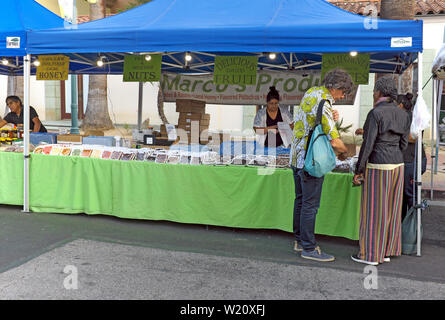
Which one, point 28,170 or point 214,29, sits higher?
point 214,29

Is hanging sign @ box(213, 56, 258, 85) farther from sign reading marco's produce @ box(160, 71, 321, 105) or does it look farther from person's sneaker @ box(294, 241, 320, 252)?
sign reading marco's produce @ box(160, 71, 321, 105)

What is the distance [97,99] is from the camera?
14594mm

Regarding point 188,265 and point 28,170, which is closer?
point 188,265

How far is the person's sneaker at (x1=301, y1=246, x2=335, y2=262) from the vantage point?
4379mm

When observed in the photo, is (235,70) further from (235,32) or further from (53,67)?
(53,67)

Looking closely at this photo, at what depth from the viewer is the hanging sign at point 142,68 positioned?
20.4ft

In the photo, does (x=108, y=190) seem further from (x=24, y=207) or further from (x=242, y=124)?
(x=242, y=124)

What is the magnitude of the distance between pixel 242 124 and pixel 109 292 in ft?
43.9

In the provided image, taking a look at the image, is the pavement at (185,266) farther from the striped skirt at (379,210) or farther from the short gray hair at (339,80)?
the short gray hair at (339,80)

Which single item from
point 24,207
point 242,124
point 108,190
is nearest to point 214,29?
point 108,190

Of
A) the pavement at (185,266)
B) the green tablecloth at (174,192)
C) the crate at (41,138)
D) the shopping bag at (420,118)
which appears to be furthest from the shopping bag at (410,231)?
the crate at (41,138)

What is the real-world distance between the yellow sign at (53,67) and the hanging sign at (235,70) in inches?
80.1

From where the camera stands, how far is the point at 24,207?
601cm

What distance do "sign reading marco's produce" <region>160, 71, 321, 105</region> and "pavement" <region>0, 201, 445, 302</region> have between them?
4.01m
